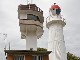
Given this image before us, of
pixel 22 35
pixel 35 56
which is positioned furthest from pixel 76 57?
pixel 35 56

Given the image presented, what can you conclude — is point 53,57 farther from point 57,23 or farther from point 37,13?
point 37,13

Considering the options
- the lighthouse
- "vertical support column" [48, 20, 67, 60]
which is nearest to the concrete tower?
the lighthouse

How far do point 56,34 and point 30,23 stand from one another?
1380 cm

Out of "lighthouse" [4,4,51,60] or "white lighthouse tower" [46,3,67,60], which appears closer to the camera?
"lighthouse" [4,4,51,60]

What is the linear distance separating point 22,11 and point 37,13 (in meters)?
3.36

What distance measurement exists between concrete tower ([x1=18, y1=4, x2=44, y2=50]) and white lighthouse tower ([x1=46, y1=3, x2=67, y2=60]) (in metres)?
10.2

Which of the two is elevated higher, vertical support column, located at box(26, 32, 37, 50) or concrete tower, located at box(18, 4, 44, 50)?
concrete tower, located at box(18, 4, 44, 50)

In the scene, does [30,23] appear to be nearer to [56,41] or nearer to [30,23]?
[30,23]

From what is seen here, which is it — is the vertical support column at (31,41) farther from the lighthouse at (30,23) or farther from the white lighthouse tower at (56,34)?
the white lighthouse tower at (56,34)

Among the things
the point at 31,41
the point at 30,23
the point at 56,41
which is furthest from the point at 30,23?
the point at 56,41

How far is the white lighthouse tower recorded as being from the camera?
59.9 m

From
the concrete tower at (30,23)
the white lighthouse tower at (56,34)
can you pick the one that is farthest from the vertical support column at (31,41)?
the white lighthouse tower at (56,34)

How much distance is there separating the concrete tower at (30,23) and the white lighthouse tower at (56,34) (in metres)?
10.2

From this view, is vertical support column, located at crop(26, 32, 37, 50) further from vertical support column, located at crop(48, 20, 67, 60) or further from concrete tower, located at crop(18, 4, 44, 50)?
vertical support column, located at crop(48, 20, 67, 60)
